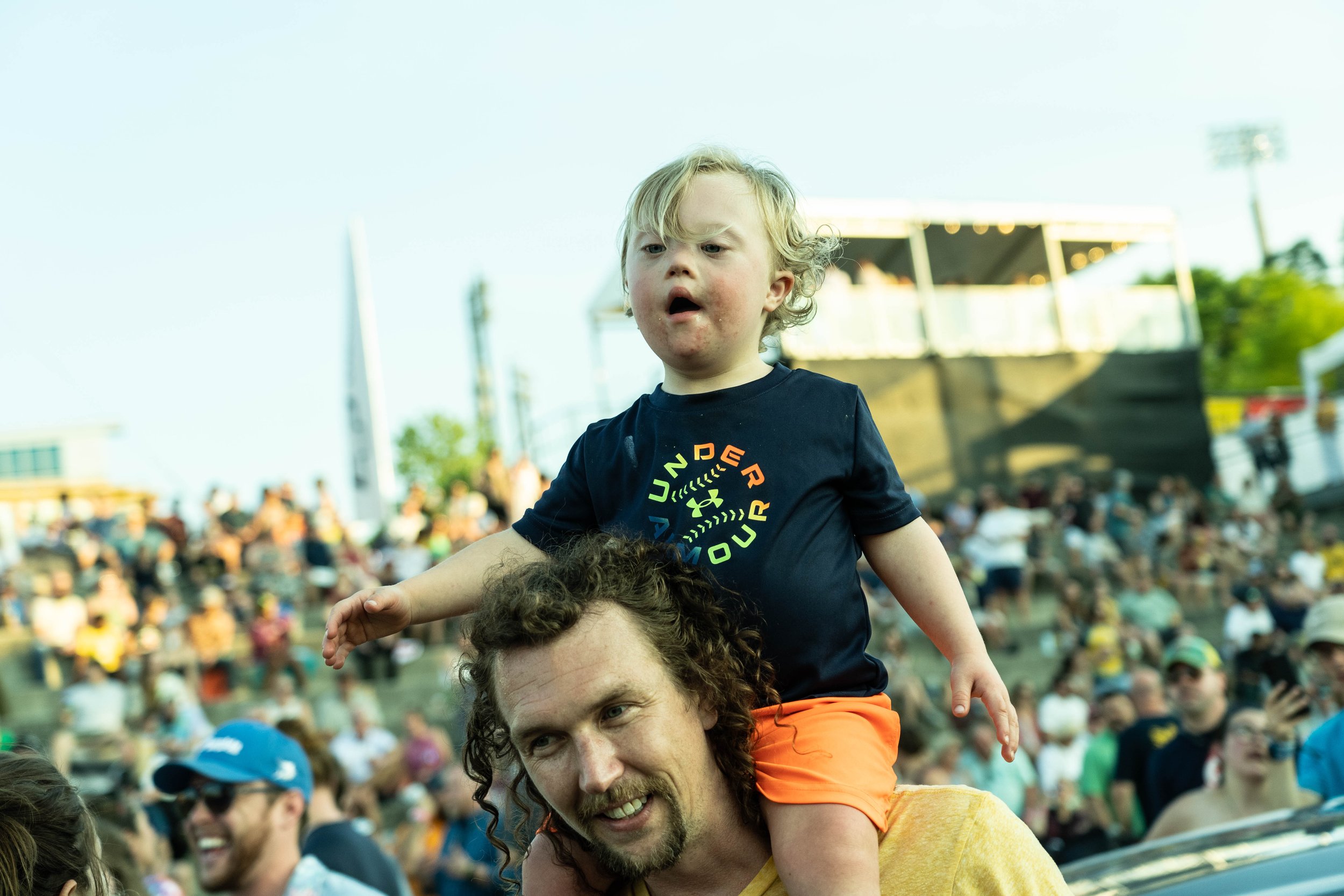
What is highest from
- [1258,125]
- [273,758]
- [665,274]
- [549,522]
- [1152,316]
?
[1258,125]

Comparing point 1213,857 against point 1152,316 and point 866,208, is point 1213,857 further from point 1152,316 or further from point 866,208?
point 1152,316

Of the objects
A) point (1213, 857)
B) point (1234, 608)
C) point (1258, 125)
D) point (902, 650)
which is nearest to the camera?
point (1213, 857)

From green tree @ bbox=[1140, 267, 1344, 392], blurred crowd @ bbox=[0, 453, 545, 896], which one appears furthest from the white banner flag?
green tree @ bbox=[1140, 267, 1344, 392]

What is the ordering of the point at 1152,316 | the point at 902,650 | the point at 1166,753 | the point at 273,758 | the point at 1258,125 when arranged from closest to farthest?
the point at 273,758 → the point at 1166,753 → the point at 902,650 → the point at 1152,316 → the point at 1258,125

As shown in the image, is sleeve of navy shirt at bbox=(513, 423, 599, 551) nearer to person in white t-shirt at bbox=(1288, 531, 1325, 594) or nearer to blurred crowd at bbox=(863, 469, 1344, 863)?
blurred crowd at bbox=(863, 469, 1344, 863)

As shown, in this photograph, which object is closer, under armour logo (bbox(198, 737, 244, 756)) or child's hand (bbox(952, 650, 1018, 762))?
child's hand (bbox(952, 650, 1018, 762))

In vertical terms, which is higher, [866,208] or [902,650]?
[866,208]

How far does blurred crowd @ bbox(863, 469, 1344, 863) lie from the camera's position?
4910 millimetres

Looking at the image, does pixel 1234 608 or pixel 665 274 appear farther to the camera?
pixel 1234 608

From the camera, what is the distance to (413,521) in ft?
47.9

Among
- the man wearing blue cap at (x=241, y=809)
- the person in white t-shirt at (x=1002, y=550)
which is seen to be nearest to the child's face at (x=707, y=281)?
the man wearing blue cap at (x=241, y=809)

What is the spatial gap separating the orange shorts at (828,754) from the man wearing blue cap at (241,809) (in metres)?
2.06

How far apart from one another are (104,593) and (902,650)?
Result: 8.51 metres

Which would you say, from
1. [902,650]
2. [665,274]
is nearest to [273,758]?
[665,274]
